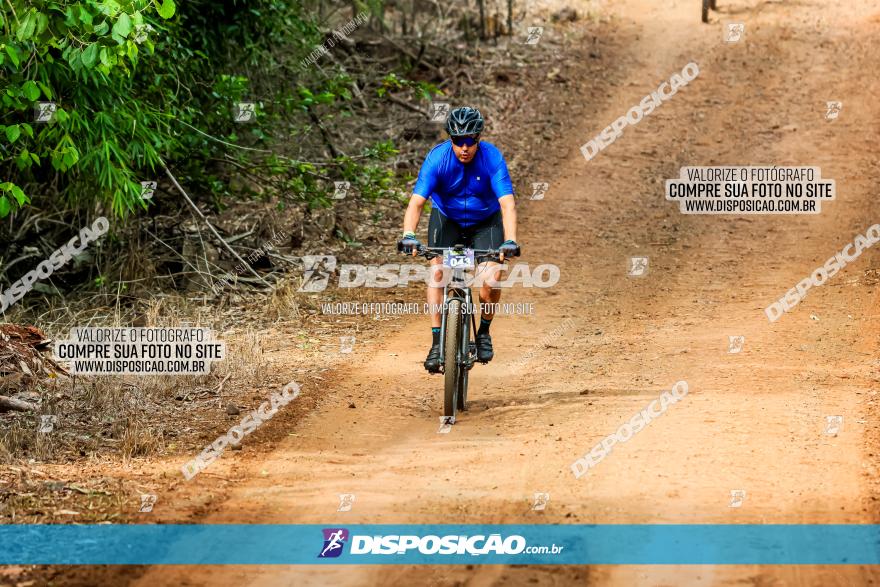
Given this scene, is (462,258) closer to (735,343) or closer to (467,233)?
(467,233)

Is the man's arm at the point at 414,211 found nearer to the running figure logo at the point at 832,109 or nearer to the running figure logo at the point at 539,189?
the running figure logo at the point at 539,189

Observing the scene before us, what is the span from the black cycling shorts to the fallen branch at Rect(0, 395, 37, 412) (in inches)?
126

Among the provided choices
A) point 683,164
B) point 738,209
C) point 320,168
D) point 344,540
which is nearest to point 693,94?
point 683,164

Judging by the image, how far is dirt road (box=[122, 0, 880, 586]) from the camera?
5.85 m

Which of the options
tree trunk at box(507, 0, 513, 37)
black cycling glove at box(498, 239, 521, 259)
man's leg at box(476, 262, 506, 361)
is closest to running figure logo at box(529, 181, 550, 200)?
tree trunk at box(507, 0, 513, 37)

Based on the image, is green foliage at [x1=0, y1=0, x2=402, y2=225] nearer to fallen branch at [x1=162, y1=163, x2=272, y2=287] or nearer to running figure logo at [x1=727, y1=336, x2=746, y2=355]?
fallen branch at [x1=162, y1=163, x2=272, y2=287]

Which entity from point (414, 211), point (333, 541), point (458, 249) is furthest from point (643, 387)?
point (333, 541)

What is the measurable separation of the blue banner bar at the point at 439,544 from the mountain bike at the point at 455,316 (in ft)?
6.75

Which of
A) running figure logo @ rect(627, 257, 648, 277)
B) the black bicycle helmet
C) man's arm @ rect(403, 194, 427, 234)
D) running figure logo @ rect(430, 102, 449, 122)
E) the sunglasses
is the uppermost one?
running figure logo @ rect(430, 102, 449, 122)

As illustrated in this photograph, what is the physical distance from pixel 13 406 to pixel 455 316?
3321 mm

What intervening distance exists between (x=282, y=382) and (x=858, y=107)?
13918mm

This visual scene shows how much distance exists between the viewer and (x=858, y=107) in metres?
19.1

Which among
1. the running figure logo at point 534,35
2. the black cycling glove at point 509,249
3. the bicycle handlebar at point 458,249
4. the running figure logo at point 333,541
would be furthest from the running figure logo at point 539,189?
the running figure logo at point 333,541

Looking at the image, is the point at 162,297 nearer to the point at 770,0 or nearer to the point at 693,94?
the point at 693,94
